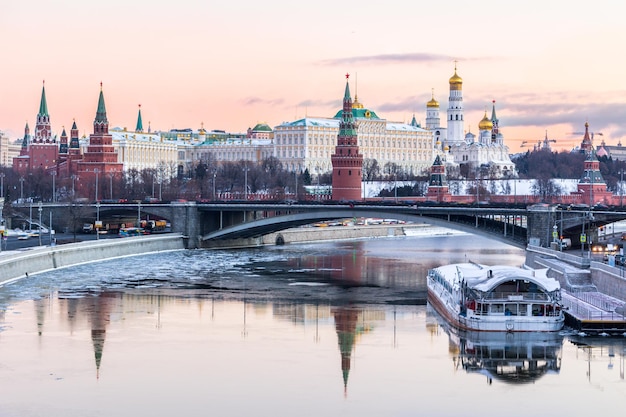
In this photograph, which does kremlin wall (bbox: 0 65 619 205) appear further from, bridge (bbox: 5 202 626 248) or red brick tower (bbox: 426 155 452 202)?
bridge (bbox: 5 202 626 248)

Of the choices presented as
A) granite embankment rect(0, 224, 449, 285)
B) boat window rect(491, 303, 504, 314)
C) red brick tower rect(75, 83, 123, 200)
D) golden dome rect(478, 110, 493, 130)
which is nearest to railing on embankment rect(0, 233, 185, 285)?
granite embankment rect(0, 224, 449, 285)

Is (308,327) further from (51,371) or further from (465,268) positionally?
(51,371)

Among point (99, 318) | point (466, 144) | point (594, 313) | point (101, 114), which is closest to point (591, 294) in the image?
point (594, 313)

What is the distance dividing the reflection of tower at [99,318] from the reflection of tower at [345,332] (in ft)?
20.5

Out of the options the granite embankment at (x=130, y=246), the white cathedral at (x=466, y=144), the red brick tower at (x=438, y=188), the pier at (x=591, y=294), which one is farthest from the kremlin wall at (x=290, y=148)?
the pier at (x=591, y=294)

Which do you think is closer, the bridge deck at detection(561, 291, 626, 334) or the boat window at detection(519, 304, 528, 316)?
the bridge deck at detection(561, 291, 626, 334)

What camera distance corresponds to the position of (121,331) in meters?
39.9

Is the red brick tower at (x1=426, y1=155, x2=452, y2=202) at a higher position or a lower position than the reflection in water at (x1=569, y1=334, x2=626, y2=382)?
A: higher

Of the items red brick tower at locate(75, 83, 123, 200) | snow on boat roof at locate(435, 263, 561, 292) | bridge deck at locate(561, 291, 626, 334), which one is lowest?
bridge deck at locate(561, 291, 626, 334)

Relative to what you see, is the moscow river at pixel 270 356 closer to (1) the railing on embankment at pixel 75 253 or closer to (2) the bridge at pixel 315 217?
(1) the railing on embankment at pixel 75 253

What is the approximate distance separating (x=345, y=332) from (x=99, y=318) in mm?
8203

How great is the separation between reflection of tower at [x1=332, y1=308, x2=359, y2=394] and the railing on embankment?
14.1 meters

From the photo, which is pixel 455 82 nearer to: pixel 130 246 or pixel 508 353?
pixel 130 246

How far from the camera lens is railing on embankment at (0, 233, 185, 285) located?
2079 inches
